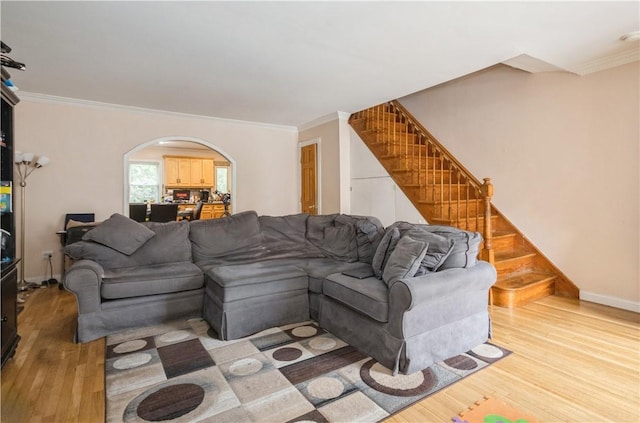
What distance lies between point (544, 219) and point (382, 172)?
2.19 metres

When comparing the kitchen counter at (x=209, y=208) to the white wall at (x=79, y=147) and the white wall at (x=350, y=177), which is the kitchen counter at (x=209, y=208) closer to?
the white wall at (x=79, y=147)

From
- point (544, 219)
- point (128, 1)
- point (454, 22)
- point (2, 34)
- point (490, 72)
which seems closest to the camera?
point (128, 1)

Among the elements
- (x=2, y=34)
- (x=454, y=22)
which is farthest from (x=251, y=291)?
(x=2, y=34)

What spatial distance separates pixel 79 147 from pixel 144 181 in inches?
193

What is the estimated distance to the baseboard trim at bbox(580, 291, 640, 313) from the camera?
337 cm

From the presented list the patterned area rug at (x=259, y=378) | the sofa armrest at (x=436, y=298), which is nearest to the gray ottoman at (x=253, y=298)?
the patterned area rug at (x=259, y=378)

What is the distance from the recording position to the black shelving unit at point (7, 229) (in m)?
2.25

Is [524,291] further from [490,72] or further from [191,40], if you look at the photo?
[191,40]

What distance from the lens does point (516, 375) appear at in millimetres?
2211

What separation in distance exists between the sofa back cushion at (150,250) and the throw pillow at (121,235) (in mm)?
20

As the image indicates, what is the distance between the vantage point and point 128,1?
2.29 m

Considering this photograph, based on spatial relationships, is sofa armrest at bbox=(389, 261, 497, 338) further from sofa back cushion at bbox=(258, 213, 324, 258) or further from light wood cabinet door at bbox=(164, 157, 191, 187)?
light wood cabinet door at bbox=(164, 157, 191, 187)

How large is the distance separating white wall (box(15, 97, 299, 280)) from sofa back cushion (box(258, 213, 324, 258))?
2.32 meters

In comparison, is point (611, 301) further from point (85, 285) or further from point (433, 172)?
point (85, 285)
